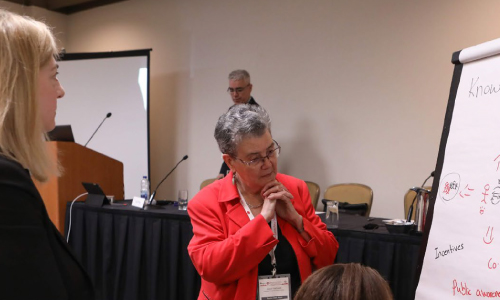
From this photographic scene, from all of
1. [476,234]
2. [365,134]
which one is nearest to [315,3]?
[365,134]

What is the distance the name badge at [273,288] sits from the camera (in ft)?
5.66

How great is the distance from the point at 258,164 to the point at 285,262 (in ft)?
1.21

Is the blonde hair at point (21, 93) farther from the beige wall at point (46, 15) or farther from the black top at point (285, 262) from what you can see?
the beige wall at point (46, 15)

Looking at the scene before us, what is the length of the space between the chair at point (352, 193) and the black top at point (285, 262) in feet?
8.19

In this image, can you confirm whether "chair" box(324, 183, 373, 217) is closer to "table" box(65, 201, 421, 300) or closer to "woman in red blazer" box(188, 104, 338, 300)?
"table" box(65, 201, 421, 300)

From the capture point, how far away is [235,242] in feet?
5.41

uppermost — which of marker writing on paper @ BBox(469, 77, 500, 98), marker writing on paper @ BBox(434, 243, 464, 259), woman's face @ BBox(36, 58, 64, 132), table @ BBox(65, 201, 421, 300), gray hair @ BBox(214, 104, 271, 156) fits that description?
marker writing on paper @ BBox(469, 77, 500, 98)

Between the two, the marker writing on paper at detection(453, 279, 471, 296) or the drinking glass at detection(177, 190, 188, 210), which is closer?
the marker writing on paper at detection(453, 279, 471, 296)

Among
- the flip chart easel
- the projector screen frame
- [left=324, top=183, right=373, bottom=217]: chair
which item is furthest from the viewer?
the projector screen frame

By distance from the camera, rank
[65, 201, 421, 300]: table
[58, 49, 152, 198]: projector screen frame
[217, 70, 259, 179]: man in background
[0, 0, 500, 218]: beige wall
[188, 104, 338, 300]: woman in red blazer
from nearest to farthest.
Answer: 1. [188, 104, 338, 300]: woman in red blazer
2. [65, 201, 421, 300]: table
3. [0, 0, 500, 218]: beige wall
4. [217, 70, 259, 179]: man in background
5. [58, 49, 152, 198]: projector screen frame

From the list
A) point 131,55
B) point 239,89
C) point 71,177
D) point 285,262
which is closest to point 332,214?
point 285,262

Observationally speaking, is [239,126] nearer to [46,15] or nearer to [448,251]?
[448,251]

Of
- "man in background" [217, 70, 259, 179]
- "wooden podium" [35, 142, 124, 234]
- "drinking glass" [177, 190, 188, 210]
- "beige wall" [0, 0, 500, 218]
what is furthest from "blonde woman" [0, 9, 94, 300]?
"beige wall" [0, 0, 500, 218]

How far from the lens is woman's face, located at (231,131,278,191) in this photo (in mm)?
1767
